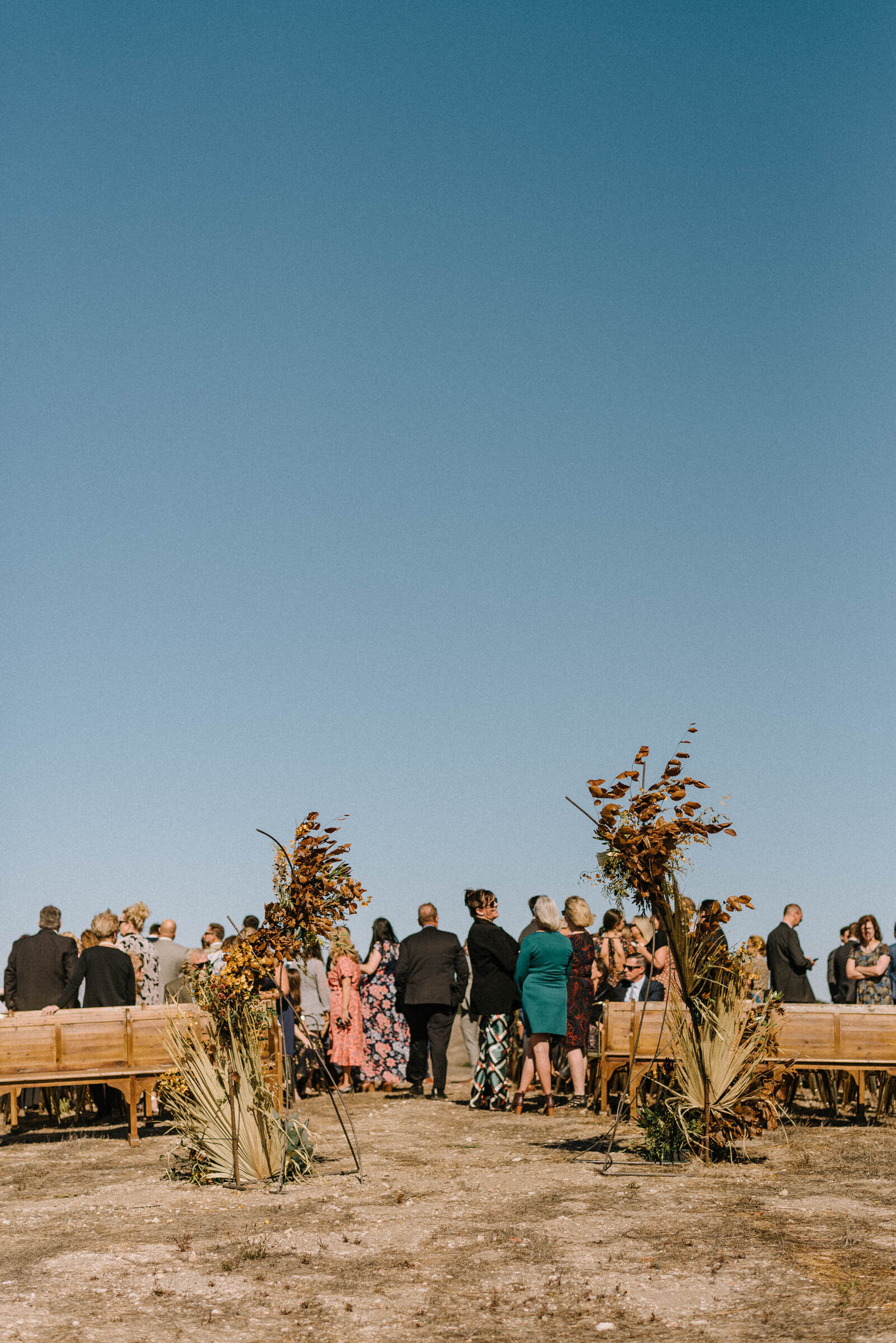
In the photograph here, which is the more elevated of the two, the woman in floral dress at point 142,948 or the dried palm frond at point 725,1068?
the woman in floral dress at point 142,948

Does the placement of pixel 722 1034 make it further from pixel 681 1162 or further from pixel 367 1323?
pixel 367 1323

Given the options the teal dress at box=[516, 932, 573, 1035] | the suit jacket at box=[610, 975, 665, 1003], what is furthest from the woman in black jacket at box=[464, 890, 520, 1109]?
the suit jacket at box=[610, 975, 665, 1003]

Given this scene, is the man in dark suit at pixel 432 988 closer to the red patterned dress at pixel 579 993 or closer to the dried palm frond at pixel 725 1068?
the red patterned dress at pixel 579 993

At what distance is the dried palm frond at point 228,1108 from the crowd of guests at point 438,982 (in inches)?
98.5

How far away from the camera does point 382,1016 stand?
1586cm

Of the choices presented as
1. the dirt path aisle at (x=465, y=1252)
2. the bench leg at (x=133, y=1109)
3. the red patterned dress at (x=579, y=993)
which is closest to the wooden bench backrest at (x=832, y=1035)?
the dirt path aisle at (x=465, y=1252)

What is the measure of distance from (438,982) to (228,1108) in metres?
5.41

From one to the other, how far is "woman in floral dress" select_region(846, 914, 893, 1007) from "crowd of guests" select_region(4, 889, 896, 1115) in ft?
0.05

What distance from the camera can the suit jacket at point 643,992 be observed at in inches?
475

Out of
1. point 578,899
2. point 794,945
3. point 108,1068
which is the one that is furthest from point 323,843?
point 794,945

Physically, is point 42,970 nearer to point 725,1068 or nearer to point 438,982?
point 438,982

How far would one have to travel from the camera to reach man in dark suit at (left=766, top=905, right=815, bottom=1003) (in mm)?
15562

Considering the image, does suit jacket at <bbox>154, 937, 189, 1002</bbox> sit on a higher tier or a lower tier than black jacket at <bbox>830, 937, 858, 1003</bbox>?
higher

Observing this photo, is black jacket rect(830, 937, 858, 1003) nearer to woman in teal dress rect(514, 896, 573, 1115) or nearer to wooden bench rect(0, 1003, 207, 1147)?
woman in teal dress rect(514, 896, 573, 1115)
